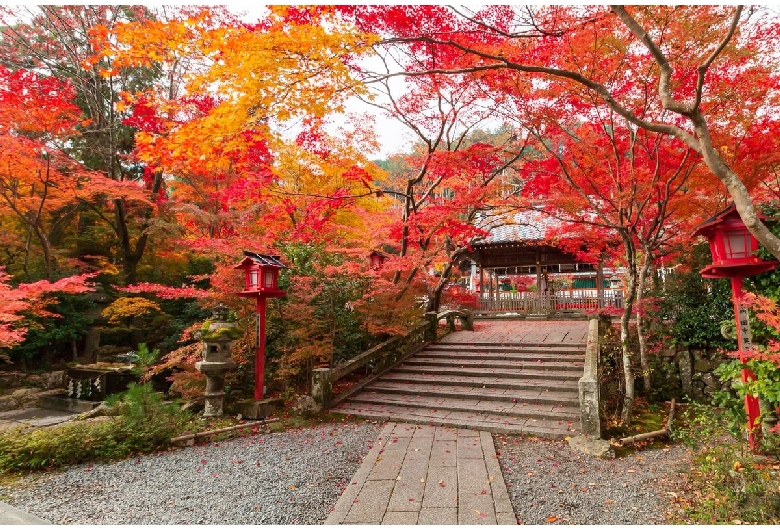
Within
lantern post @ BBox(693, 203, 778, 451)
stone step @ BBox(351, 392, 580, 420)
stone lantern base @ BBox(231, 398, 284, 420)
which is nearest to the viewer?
lantern post @ BBox(693, 203, 778, 451)

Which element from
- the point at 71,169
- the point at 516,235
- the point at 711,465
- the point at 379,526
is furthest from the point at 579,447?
the point at 71,169

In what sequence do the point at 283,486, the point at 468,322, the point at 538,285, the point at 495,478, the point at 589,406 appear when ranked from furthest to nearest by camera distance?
the point at 538,285, the point at 468,322, the point at 589,406, the point at 495,478, the point at 283,486

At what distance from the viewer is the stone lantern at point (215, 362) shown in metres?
7.04

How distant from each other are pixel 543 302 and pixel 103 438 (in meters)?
16.3

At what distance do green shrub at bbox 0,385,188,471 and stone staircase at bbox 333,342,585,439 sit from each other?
304cm

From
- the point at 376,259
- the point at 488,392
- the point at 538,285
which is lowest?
the point at 488,392

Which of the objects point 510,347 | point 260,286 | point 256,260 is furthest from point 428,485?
point 510,347

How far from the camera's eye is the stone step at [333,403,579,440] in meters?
6.01

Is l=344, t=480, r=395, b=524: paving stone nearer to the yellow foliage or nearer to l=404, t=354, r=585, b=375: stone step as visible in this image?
l=404, t=354, r=585, b=375: stone step

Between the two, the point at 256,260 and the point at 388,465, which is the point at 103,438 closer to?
the point at 256,260

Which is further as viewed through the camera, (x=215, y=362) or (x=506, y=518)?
(x=215, y=362)

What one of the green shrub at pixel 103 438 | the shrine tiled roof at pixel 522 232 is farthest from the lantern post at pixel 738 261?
the shrine tiled roof at pixel 522 232

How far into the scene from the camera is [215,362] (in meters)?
7.08

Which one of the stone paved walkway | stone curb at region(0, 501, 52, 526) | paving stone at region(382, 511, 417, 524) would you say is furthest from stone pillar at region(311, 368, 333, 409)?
stone curb at region(0, 501, 52, 526)
